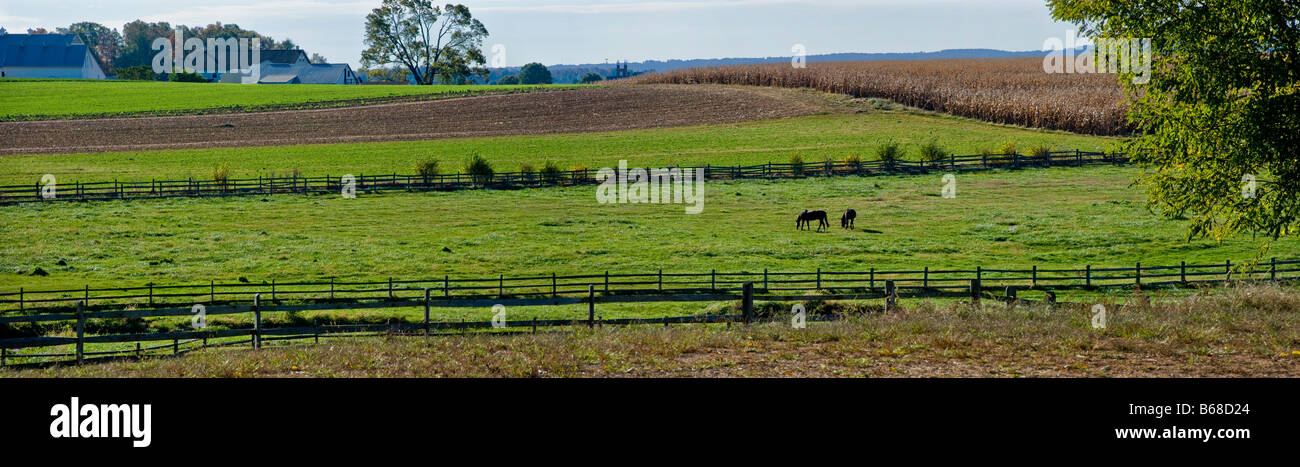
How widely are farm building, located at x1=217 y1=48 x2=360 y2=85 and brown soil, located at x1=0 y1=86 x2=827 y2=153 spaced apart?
52.9m

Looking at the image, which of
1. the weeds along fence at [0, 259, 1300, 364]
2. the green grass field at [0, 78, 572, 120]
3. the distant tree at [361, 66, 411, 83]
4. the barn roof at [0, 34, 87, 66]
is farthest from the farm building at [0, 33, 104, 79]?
the weeds along fence at [0, 259, 1300, 364]

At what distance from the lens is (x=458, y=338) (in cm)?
1512

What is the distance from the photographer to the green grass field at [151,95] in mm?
94125

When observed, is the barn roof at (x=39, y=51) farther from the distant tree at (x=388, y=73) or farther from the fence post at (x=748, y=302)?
the fence post at (x=748, y=302)

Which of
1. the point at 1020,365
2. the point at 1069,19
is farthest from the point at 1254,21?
the point at 1020,365

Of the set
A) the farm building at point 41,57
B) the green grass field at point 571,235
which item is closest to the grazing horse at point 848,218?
the green grass field at point 571,235

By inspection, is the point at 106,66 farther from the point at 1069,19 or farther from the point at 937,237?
the point at 1069,19

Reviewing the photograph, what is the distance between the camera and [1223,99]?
16594 mm

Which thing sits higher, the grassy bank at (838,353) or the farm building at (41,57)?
the farm building at (41,57)

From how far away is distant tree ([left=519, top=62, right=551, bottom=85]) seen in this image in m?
193

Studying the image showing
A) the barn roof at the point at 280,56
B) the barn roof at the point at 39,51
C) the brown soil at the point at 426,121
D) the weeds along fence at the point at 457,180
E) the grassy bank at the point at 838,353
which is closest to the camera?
the grassy bank at the point at 838,353

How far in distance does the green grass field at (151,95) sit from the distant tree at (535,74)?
74.0 meters

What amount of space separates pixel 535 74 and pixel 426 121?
4255 inches

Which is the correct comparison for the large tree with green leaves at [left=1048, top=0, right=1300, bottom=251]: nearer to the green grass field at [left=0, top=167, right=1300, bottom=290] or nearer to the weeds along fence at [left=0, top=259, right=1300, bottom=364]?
the weeds along fence at [left=0, top=259, right=1300, bottom=364]
